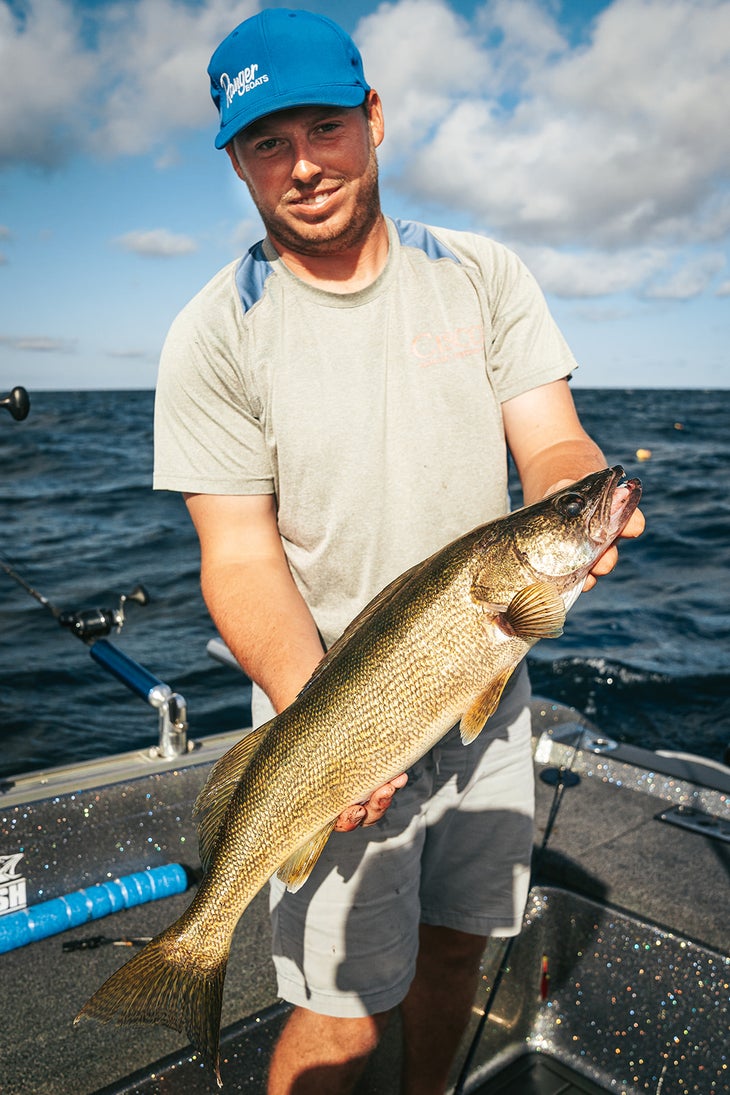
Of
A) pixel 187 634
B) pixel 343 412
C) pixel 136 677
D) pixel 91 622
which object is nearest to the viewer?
pixel 343 412

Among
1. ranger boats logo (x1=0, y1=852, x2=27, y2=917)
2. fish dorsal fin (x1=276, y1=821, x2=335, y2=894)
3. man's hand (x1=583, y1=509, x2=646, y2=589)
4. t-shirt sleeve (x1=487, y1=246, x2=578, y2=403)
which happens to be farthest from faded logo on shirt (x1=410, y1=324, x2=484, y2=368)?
ranger boats logo (x1=0, y1=852, x2=27, y2=917)

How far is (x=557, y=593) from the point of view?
7.95 feet

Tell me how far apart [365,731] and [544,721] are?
2.99m

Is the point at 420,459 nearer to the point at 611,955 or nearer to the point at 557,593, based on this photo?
the point at 557,593

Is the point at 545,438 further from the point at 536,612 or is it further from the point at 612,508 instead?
the point at 536,612

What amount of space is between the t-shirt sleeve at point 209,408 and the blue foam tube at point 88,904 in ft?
5.75

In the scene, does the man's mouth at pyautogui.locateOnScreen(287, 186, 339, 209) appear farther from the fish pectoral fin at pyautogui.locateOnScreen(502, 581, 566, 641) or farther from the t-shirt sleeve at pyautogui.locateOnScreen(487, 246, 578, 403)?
the fish pectoral fin at pyautogui.locateOnScreen(502, 581, 566, 641)

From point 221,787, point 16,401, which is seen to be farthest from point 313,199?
point 16,401

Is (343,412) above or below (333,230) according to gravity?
below

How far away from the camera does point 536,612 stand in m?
2.32

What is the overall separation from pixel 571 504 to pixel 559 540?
4.3 inches

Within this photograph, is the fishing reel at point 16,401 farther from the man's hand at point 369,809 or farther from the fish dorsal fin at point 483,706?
the fish dorsal fin at point 483,706

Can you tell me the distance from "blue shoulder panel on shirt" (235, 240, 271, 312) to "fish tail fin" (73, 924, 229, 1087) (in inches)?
77.1

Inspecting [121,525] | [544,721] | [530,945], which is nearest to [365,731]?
[530,945]
